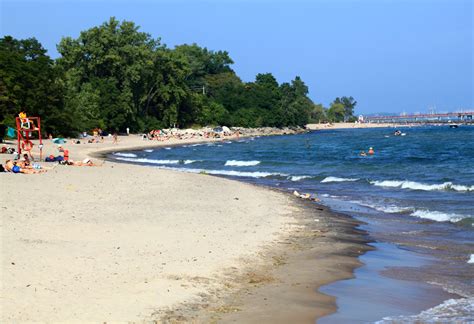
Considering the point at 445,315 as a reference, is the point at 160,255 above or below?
above

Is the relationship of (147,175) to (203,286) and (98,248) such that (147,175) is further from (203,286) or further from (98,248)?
(203,286)

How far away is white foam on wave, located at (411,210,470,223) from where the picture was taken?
1947 cm

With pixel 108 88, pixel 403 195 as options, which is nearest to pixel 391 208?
pixel 403 195

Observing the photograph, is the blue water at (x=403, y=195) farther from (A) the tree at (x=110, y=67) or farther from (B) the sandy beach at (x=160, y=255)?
(A) the tree at (x=110, y=67)

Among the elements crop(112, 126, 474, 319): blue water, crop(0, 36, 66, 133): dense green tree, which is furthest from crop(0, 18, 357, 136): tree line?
crop(112, 126, 474, 319): blue water

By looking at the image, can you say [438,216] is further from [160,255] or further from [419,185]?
[160,255]

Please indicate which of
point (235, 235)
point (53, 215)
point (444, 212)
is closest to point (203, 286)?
point (235, 235)

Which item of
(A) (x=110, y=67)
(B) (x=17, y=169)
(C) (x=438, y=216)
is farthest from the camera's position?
(A) (x=110, y=67)

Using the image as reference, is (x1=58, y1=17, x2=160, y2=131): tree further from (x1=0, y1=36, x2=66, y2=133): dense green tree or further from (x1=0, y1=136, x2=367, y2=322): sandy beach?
(x1=0, y1=136, x2=367, y2=322): sandy beach

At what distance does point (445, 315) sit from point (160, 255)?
529 cm

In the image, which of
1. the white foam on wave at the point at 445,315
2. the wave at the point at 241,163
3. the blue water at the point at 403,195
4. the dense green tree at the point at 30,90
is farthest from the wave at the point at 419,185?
the dense green tree at the point at 30,90

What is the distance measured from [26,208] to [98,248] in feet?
14.7

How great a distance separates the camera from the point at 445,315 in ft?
30.6

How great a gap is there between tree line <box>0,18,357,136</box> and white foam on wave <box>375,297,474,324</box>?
46053 millimetres
